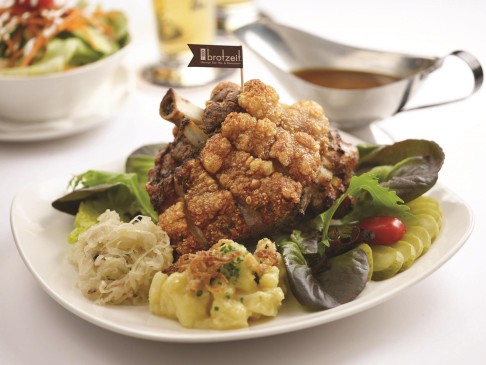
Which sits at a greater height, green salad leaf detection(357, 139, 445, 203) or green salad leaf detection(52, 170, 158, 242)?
Answer: green salad leaf detection(357, 139, 445, 203)

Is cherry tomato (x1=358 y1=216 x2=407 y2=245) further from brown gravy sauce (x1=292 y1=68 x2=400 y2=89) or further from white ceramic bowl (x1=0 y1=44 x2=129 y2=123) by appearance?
white ceramic bowl (x1=0 y1=44 x2=129 y2=123)

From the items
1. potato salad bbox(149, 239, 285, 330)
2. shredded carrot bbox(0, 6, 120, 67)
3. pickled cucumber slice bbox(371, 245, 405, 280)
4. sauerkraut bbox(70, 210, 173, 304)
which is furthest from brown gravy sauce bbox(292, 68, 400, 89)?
potato salad bbox(149, 239, 285, 330)

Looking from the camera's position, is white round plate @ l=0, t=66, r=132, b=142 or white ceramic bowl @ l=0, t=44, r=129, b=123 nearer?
white ceramic bowl @ l=0, t=44, r=129, b=123

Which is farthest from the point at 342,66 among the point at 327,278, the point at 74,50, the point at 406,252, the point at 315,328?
the point at 315,328

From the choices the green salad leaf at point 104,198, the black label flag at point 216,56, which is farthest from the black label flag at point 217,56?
the green salad leaf at point 104,198

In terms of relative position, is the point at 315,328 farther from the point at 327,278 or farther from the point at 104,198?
the point at 104,198

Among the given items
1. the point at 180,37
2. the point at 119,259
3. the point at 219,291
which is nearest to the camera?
the point at 219,291
